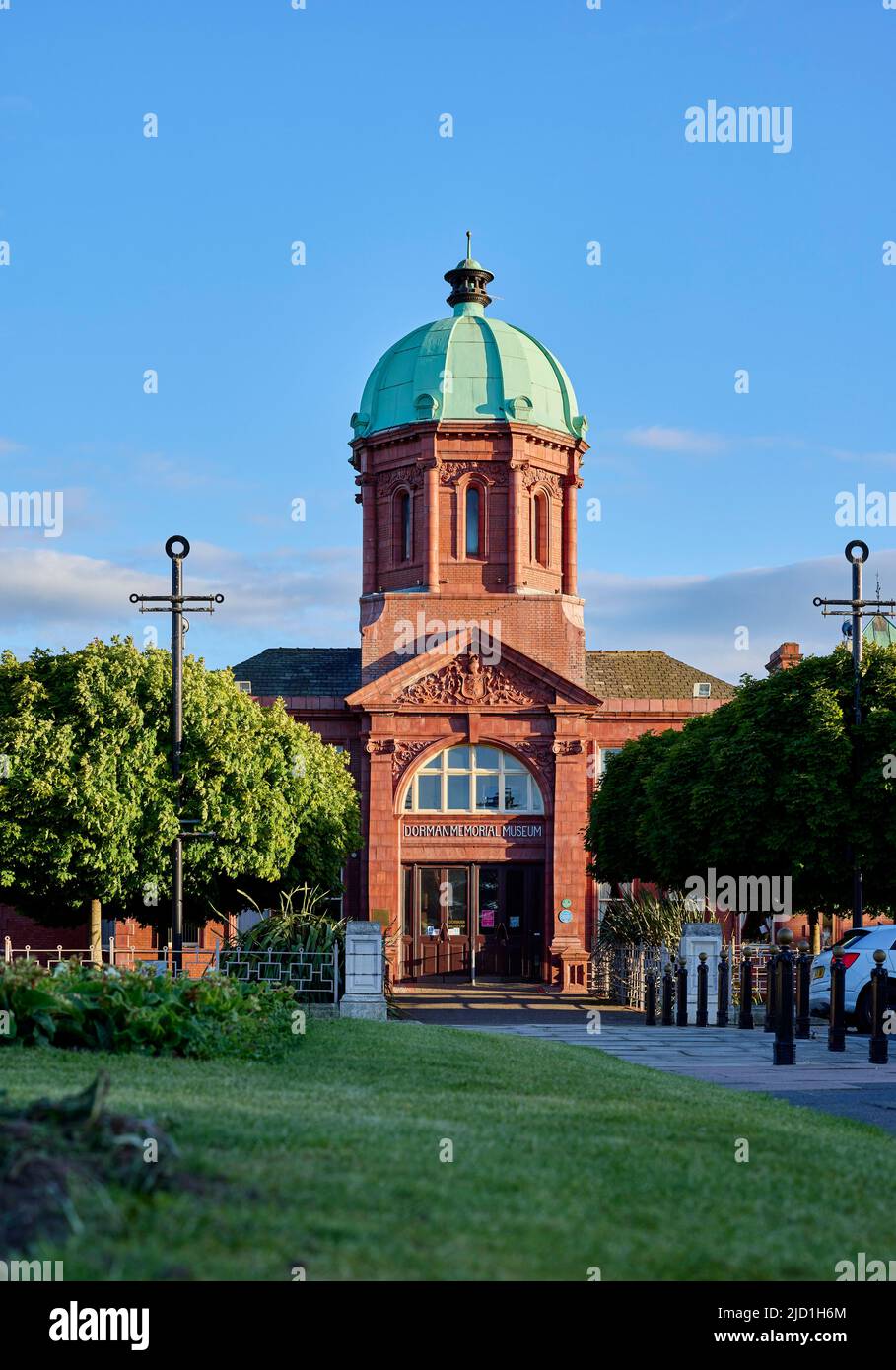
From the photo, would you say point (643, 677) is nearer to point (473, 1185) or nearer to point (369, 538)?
point (369, 538)

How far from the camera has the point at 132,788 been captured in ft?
115

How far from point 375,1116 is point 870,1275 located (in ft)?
10.3

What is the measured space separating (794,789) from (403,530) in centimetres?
2056

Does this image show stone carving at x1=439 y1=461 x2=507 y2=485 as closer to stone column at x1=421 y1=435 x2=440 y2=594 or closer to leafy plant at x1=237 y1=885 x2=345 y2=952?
stone column at x1=421 y1=435 x2=440 y2=594

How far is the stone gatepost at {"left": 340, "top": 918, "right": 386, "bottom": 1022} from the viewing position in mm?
23016

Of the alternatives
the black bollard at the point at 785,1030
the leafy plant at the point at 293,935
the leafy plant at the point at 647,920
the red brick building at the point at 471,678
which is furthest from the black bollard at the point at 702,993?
the red brick building at the point at 471,678

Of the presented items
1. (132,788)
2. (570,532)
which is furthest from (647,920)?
(570,532)

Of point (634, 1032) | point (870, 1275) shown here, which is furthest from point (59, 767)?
point (870, 1275)

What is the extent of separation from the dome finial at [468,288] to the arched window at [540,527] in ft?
22.5

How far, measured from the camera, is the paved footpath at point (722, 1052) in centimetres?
1372

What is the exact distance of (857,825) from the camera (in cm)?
3072

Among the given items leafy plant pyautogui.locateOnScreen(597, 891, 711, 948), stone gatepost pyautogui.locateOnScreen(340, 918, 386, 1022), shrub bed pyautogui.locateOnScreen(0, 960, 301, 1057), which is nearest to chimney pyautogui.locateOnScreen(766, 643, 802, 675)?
leafy plant pyautogui.locateOnScreen(597, 891, 711, 948)

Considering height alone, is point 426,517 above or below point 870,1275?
above

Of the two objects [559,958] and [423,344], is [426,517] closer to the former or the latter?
[423,344]
